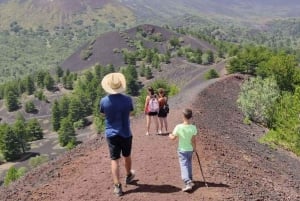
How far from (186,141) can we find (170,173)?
2.74 meters

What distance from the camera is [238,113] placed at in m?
42.6

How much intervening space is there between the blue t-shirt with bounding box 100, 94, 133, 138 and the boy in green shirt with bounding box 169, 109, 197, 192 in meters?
1.59

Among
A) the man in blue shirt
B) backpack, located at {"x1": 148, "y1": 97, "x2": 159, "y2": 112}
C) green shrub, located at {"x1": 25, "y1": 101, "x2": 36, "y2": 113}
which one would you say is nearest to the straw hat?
the man in blue shirt

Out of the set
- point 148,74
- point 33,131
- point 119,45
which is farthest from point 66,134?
point 119,45

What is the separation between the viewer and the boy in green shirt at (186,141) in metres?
16.0

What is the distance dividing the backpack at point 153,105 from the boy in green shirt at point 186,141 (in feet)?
25.9

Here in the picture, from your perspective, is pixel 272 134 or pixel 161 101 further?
pixel 272 134

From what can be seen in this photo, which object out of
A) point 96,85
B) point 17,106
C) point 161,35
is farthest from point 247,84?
point 161,35

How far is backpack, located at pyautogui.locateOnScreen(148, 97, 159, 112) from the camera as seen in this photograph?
24.0 metres

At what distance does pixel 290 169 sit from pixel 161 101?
823cm

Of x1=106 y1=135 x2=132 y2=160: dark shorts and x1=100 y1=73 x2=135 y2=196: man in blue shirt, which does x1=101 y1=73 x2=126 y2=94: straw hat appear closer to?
x1=100 y1=73 x2=135 y2=196: man in blue shirt

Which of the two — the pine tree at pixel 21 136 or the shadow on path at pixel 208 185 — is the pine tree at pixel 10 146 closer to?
the pine tree at pixel 21 136

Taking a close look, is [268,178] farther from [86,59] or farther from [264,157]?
[86,59]

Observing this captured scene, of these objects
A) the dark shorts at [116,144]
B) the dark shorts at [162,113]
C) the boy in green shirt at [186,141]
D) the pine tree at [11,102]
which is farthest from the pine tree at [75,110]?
the dark shorts at [116,144]
